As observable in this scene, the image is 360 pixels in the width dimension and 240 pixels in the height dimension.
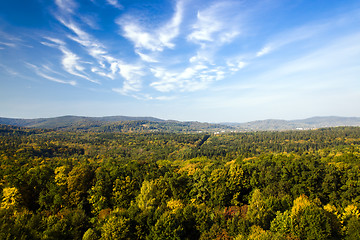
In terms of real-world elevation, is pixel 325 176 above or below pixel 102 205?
above

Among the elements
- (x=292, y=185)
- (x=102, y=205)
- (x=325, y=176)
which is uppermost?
(x=325, y=176)

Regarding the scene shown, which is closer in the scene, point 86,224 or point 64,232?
point 64,232

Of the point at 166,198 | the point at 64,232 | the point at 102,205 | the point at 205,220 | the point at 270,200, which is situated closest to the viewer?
the point at 64,232

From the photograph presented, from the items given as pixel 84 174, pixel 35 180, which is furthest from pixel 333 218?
pixel 35 180

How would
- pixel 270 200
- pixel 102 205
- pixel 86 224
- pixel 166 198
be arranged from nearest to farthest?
pixel 86 224 → pixel 270 200 → pixel 102 205 → pixel 166 198

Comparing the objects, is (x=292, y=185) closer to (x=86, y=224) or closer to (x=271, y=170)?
(x=271, y=170)

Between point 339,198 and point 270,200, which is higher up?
point 270,200

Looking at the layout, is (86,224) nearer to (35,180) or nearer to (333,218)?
(35,180)

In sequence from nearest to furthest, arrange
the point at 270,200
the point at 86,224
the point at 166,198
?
the point at 86,224 → the point at 270,200 → the point at 166,198

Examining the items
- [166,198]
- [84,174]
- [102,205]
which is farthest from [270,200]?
[84,174]
